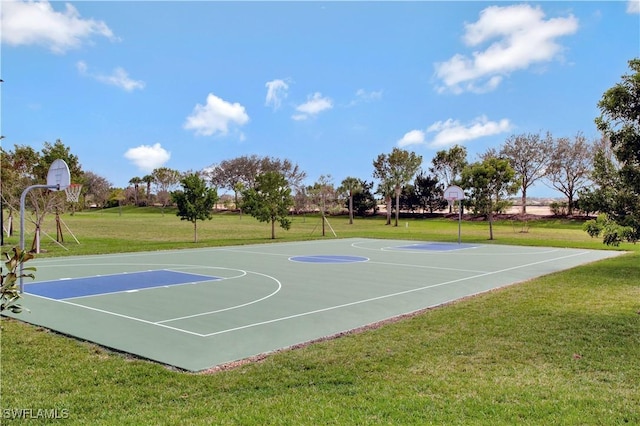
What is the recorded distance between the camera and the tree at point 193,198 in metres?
21.7

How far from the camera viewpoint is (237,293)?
31.5ft

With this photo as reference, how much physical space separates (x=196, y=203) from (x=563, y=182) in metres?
39.2

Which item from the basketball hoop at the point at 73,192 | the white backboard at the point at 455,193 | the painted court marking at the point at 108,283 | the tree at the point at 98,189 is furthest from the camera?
the tree at the point at 98,189

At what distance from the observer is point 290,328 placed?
6.90m

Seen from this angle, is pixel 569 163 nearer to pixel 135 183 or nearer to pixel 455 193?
pixel 455 193

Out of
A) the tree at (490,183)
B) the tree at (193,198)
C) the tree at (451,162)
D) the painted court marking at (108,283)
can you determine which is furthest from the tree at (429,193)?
the painted court marking at (108,283)

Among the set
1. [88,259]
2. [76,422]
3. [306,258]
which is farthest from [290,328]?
[88,259]

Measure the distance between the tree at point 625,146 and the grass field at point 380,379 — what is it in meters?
1.42

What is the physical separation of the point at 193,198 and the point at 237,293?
13.2 meters

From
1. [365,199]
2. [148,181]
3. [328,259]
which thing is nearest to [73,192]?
[328,259]

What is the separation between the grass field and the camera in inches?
147

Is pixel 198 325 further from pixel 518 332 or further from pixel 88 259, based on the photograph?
pixel 88 259

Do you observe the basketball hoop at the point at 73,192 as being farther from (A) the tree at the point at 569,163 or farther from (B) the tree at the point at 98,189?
(B) the tree at the point at 98,189

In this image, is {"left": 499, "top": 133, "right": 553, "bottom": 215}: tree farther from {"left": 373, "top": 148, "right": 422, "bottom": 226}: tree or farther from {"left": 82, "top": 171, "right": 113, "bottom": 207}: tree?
{"left": 82, "top": 171, "right": 113, "bottom": 207}: tree
